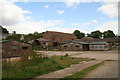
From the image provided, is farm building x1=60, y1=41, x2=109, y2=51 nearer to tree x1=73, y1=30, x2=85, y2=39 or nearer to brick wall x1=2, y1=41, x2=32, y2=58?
brick wall x1=2, y1=41, x2=32, y2=58

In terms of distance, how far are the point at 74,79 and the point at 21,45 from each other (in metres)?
14.6

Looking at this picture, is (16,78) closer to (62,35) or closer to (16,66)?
(16,66)

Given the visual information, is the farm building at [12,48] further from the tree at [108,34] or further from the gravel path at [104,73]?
the tree at [108,34]

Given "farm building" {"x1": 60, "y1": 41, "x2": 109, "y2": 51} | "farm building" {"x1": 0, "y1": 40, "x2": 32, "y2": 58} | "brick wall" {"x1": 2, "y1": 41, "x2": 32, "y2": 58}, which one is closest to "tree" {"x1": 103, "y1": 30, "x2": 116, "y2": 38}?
"farm building" {"x1": 60, "y1": 41, "x2": 109, "y2": 51}

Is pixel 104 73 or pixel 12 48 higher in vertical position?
pixel 12 48

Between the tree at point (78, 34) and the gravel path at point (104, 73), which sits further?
the tree at point (78, 34)

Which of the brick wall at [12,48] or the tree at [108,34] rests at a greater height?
the tree at [108,34]

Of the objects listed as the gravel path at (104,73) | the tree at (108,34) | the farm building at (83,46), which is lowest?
the gravel path at (104,73)

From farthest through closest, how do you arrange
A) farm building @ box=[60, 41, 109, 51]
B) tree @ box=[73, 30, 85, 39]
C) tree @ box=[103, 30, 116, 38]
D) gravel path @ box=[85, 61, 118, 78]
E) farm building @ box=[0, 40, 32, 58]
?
tree @ box=[73, 30, 85, 39], tree @ box=[103, 30, 116, 38], farm building @ box=[60, 41, 109, 51], farm building @ box=[0, 40, 32, 58], gravel path @ box=[85, 61, 118, 78]

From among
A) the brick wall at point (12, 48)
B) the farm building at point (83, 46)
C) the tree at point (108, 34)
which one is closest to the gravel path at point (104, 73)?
the brick wall at point (12, 48)

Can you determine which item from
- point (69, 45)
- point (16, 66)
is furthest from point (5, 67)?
point (69, 45)

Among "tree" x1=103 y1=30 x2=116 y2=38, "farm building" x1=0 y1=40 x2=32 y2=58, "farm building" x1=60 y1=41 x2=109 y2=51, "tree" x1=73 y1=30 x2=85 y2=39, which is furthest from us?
"tree" x1=73 y1=30 x2=85 y2=39

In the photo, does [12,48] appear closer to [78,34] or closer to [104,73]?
[104,73]

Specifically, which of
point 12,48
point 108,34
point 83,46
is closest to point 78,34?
point 108,34
